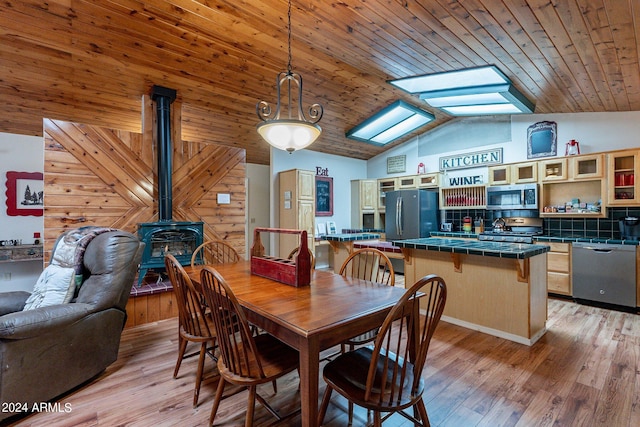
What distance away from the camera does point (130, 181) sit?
372 centimetres

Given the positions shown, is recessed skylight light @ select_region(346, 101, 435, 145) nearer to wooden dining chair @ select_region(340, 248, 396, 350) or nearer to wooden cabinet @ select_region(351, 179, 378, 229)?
wooden cabinet @ select_region(351, 179, 378, 229)

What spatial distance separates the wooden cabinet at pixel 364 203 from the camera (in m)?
6.86

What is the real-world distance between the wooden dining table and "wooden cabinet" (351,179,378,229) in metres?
4.86

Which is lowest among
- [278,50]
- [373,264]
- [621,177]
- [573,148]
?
[373,264]

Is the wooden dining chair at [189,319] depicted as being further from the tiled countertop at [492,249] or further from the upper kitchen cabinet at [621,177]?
the upper kitchen cabinet at [621,177]

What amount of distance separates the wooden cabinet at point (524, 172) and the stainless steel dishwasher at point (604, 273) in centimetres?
119

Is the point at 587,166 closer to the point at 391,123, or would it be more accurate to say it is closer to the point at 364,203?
the point at 391,123

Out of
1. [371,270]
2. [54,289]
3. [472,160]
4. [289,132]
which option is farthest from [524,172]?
[54,289]

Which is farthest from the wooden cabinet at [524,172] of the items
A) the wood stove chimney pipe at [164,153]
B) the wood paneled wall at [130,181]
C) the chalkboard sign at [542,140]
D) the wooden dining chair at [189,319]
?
the wood stove chimney pipe at [164,153]

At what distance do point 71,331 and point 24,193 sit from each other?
3.69 m

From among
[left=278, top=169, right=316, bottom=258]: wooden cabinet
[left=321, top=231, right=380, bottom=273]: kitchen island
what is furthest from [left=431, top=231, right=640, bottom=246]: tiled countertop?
[left=278, top=169, right=316, bottom=258]: wooden cabinet

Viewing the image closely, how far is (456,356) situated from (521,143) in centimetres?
406

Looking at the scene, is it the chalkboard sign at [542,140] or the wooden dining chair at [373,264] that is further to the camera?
the chalkboard sign at [542,140]

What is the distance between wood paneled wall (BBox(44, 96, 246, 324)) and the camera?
332cm
